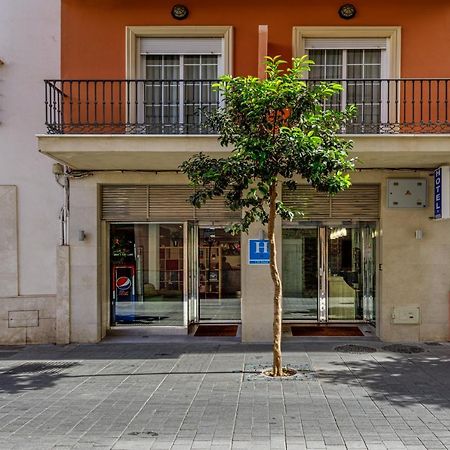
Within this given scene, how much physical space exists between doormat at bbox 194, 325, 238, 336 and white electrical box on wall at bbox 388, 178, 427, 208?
428cm

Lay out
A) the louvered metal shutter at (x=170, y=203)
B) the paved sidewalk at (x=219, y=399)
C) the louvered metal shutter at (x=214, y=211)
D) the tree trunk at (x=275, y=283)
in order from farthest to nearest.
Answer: the louvered metal shutter at (x=214, y=211) < the louvered metal shutter at (x=170, y=203) < the tree trunk at (x=275, y=283) < the paved sidewalk at (x=219, y=399)

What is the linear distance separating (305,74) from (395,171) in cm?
263

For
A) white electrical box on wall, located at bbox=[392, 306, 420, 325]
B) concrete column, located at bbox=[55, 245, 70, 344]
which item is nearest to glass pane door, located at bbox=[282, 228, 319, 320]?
white electrical box on wall, located at bbox=[392, 306, 420, 325]

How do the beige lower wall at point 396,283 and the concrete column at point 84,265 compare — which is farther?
the concrete column at point 84,265

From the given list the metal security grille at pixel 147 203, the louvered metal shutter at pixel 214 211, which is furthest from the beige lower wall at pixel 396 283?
the metal security grille at pixel 147 203

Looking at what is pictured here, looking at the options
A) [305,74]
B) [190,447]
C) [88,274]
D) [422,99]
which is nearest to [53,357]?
[88,274]

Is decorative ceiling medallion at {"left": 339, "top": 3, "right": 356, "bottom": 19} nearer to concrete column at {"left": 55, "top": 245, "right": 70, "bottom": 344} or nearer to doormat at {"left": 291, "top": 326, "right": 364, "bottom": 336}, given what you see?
doormat at {"left": 291, "top": 326, "right": 364, "bottom": 336}

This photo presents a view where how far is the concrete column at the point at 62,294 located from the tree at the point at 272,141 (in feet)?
13.6

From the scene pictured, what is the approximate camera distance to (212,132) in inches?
381

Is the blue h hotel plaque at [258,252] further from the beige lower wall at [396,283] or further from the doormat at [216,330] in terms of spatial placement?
the doormat at [216,330]

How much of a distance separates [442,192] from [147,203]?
19.0 feet

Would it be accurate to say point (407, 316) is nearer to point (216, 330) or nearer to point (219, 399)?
point (216, 330)

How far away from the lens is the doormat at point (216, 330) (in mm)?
11406

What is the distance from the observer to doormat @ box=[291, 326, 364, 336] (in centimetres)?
1131
